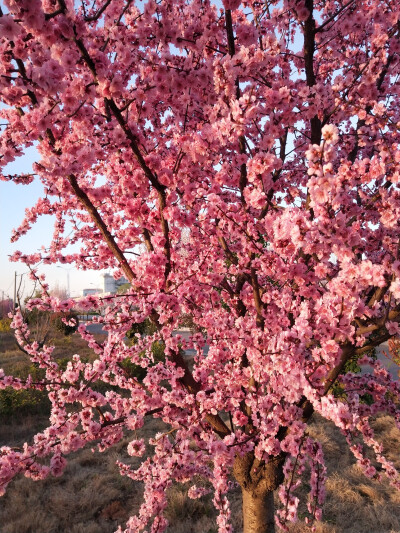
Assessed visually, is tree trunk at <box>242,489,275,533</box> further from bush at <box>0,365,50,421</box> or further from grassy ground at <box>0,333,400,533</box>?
bush at <box>0,365,50,421</box>

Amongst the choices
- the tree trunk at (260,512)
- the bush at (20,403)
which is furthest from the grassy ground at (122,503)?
the bush at (20,403)

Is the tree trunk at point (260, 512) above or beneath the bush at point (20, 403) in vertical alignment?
above

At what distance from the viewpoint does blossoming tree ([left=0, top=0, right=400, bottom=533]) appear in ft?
8.91

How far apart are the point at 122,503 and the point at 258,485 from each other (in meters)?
3.71

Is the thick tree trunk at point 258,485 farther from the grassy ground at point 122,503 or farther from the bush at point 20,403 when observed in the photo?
the bush at point 20,403

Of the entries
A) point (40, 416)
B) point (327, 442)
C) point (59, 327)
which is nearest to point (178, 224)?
point (327, 442)

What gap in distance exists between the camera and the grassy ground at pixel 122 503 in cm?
564

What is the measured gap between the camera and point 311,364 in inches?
138

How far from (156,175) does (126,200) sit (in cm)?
85

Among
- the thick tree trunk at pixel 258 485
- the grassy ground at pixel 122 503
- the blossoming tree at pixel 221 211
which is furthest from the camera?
the grassy ground at pixel 122 503

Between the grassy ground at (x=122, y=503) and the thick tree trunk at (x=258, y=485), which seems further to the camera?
the grassy ground at (x=122, y=503)

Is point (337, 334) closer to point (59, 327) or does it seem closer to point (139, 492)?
point (139, 492)

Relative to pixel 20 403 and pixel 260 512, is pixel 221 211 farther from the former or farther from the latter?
pixel 20 403

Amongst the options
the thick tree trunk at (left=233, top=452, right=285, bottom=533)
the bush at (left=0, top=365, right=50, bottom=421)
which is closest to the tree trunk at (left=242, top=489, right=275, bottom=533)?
the thick tree trunk at (left=233, top=452, right=285, bottom=533)
